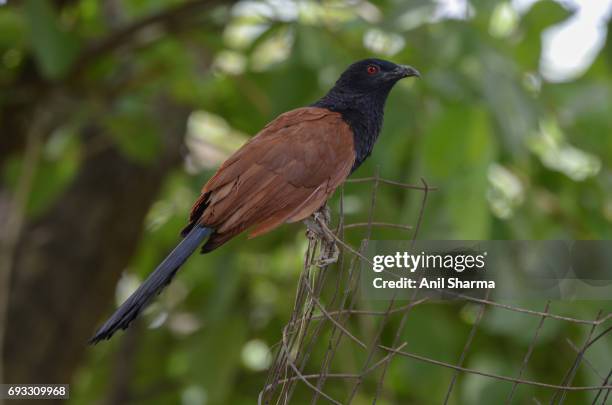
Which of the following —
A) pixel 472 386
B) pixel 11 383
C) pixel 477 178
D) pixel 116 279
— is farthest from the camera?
pixel 116 279

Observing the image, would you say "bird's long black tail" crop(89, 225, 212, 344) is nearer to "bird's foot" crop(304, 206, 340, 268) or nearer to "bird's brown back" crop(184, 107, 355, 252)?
"bird's brown back" crop(184, 107, 355, 252)

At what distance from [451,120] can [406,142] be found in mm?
444

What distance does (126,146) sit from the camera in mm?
3500

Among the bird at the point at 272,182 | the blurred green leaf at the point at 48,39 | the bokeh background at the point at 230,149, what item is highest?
the bird at the point at 272,182

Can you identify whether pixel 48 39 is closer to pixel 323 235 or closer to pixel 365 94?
pixel 365 94

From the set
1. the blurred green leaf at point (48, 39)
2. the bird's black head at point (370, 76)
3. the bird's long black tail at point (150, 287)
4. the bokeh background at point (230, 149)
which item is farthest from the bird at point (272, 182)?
the blurred green leaf at point (48, 39)

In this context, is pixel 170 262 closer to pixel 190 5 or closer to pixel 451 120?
pixel 451 120

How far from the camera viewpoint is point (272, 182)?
76.1 inches

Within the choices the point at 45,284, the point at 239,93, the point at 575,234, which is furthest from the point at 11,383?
the point at 575,234

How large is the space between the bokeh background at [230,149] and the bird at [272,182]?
749mm

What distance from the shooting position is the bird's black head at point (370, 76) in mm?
2365

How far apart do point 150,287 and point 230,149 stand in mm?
2801

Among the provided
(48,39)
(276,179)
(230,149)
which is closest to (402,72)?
(276,179)

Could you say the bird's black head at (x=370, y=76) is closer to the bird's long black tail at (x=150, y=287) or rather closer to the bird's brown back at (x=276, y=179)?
the bird's brown back at (x=276, y=179)
